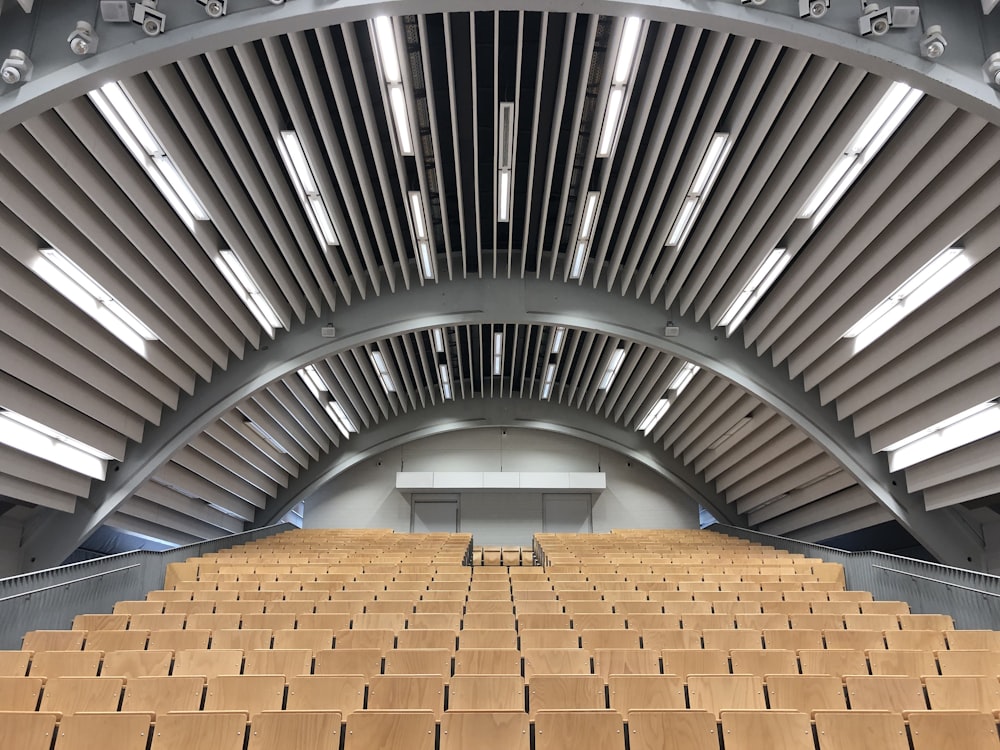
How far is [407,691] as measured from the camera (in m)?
3.92

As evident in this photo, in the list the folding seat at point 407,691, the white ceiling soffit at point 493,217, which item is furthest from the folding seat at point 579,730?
the white ceiling soffit at point 493,217

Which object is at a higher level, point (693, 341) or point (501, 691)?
point (693, 341)

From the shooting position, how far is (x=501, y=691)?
3.89 m

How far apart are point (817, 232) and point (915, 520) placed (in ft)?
18.6

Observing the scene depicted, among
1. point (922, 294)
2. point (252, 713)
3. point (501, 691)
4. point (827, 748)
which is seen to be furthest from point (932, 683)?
point (922, 294)

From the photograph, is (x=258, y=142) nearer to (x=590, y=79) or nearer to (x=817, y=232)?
(x=590, y=79)

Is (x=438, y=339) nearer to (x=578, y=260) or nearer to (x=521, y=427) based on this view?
(x=578, y=260)

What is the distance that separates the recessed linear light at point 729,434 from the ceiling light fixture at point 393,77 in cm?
959

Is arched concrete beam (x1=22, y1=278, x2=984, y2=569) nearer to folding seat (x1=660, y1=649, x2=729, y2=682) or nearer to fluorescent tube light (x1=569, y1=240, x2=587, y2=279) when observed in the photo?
fluorescent tube light (x1=569, y1=240, x2=587, y2=279)

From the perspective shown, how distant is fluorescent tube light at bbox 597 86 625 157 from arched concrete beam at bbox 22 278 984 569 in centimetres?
414

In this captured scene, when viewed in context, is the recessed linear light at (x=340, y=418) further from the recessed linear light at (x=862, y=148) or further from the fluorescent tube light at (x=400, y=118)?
the recessed linear light at (x=862, y=148)

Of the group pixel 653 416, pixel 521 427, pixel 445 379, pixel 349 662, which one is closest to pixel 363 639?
pixel 349 662

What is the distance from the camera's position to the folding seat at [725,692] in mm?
4012

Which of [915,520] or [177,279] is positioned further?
[915,520]
